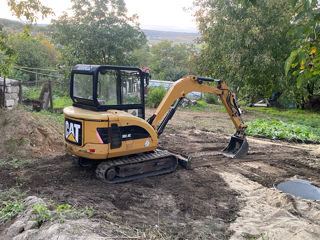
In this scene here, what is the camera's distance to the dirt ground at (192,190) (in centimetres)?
497

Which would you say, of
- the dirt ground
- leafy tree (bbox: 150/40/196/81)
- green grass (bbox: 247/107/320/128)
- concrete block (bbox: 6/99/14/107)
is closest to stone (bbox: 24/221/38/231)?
the dirt ground

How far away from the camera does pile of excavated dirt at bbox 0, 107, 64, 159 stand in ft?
26.9

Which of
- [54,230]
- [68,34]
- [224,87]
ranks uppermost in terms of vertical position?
[68,34]

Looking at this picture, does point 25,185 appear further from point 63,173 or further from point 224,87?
point 224,87

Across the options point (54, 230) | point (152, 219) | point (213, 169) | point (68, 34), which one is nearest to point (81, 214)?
point (54, 230)

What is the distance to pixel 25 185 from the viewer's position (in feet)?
20.5

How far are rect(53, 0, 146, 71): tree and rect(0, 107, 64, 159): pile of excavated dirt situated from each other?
7.34 m

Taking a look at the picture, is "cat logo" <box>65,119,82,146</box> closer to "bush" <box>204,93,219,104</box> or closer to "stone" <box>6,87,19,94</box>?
"stone" <box>6,87,19,94</box>

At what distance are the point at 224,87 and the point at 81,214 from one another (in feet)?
17.9

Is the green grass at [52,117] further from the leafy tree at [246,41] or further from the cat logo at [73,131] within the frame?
the leafy tree at [246,41]

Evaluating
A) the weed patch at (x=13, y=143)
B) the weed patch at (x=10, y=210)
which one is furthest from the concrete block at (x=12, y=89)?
the weed patch at (x=10, y=210)

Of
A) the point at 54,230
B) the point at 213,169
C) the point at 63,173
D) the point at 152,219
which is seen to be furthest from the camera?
the point at 213,169

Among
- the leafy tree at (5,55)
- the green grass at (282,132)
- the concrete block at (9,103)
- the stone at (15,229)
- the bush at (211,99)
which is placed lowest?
the bush at (211,99)

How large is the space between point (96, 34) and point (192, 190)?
39.3 feet
